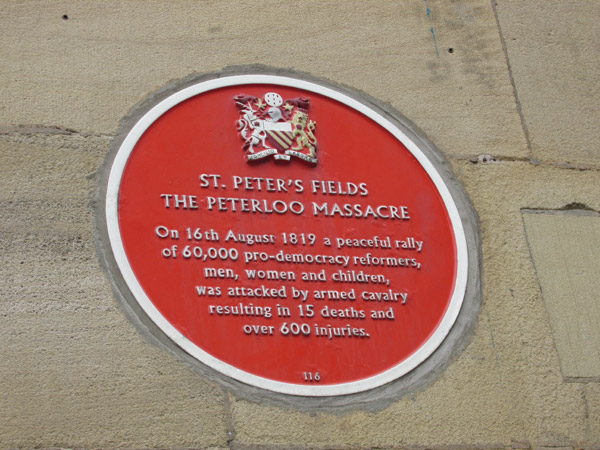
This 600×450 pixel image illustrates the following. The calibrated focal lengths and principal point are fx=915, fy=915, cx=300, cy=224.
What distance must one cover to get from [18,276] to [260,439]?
1159 millimetres

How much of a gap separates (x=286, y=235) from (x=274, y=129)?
0.54 metres

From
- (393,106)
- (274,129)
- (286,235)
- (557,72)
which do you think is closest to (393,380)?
(286,235)

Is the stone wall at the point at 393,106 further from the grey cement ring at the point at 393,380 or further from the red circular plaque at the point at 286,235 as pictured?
the red circular plaque at the point at 286,235

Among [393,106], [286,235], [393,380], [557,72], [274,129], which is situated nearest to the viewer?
[393,380]

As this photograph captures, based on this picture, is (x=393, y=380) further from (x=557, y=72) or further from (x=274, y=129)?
(x=557, y=72)

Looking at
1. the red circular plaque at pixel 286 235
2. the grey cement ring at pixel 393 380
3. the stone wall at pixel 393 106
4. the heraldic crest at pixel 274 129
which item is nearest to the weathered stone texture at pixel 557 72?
the stone wall at pixel 393 106

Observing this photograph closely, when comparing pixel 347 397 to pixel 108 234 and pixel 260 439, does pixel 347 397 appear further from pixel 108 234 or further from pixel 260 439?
pixel 108 234

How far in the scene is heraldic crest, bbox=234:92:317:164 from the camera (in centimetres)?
418

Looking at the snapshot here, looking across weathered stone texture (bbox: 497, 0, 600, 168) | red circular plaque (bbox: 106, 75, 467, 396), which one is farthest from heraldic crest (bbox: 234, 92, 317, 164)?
weathered stone texture (bbox: 497, 0, 600, 168)

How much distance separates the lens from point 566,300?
4184mm

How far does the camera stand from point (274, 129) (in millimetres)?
4230

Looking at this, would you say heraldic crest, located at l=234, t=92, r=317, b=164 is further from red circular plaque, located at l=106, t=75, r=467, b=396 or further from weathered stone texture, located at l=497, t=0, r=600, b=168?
weathered stone texture, located at l=497, t=0, r=600, b=168

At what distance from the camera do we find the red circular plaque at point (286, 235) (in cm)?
374

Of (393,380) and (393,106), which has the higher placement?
(393,106)
